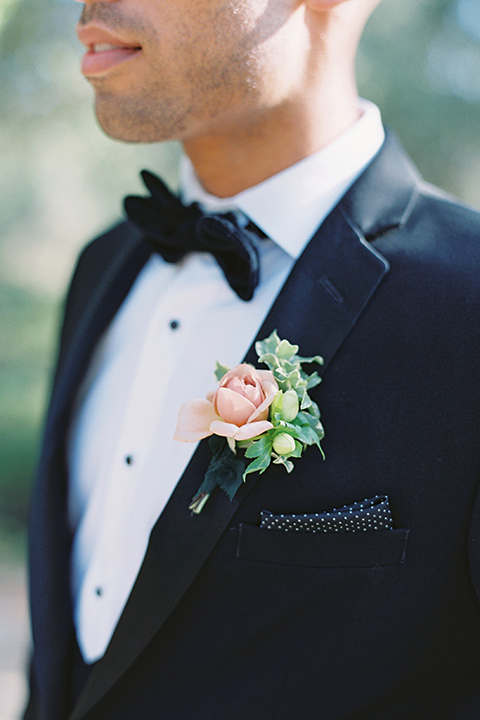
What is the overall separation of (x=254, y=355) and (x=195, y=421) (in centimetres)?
20

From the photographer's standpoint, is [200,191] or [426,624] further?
[200,191]

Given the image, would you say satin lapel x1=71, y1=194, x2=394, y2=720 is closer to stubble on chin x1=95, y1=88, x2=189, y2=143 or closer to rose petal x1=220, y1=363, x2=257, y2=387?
rose petal x1=220, y1=363, x2=257, y2=387

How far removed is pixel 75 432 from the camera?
188cm

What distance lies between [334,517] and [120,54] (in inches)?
42.8

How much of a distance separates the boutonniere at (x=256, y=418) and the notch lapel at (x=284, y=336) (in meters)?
0.04

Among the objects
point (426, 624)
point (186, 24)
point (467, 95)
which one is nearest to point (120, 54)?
point (186, 24)

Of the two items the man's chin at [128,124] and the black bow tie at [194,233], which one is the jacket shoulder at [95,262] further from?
the man's chin at [128,124]

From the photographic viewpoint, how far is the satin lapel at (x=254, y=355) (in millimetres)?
1382

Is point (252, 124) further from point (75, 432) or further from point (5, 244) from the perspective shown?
point (5, 244)

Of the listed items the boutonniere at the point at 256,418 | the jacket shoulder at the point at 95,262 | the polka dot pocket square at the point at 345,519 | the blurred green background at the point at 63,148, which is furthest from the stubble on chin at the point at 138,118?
the blurred green background at the point at 63,148

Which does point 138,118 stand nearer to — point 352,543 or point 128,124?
point 128,124

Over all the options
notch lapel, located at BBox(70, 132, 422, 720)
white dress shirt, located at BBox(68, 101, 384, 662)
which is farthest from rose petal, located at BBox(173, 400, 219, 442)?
white dress shirt, located at BBox(68, 101, 384, 662)

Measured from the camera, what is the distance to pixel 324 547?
4.44ft

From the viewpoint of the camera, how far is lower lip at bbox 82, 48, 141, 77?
1563mm
